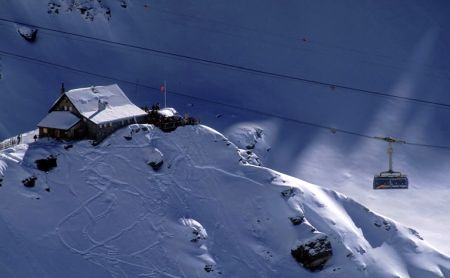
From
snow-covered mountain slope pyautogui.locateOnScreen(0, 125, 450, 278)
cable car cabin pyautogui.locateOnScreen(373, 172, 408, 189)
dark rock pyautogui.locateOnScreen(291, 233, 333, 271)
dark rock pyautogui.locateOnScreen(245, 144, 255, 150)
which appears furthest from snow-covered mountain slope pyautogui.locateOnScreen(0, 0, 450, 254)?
cable car cabin pyautogui.locateOnScreen(373, 172, 408, 189)

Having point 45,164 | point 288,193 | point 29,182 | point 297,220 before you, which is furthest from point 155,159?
point 297,220

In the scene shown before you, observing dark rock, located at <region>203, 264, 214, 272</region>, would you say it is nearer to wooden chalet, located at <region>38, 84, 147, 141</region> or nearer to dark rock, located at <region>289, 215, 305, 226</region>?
dark rock, located at <region>289, 215, 305, 226</region>

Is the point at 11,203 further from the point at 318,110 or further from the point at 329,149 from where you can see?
the point at 318,110

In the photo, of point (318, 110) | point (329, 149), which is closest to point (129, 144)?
point (329, 149)

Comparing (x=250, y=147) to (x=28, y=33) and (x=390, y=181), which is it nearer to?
(x=390, y=181)

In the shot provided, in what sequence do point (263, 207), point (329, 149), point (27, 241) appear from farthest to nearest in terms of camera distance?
point (329, 149)
point (263, 207)
point (27, 241)

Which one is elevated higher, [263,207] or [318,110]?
[318,110]

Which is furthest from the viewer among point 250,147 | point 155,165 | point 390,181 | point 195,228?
point 250,147
